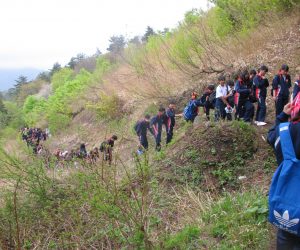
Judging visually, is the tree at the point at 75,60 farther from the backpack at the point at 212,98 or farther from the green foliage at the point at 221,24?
the backpack at the point at 212,98

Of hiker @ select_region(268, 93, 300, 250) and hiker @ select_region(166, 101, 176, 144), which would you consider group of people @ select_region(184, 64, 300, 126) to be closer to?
hiker @ select_region(166, 101, 176, 144)

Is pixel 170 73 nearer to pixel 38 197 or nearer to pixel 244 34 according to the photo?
pixel 244 34

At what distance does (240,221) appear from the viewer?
181 inches

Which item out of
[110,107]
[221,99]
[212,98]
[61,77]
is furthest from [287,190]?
[61,77]

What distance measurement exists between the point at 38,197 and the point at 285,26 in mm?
12406

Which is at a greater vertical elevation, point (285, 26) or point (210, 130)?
point (285, 26)

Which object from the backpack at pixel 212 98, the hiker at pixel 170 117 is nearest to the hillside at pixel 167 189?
the backpack at pixel 212 98

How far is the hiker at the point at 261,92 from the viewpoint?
859 centimetres

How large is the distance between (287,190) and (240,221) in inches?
86.1

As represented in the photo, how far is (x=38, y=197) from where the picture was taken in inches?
240

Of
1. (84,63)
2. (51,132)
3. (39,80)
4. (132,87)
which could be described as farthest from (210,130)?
(39,80)

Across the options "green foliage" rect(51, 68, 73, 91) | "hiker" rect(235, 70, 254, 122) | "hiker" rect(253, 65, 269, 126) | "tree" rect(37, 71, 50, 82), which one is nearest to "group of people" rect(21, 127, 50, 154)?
"hiker" rect(235, 70, 254, 122)

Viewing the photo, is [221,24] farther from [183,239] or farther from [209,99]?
[183,239]

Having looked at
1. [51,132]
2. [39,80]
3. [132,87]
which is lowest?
[51,132]
